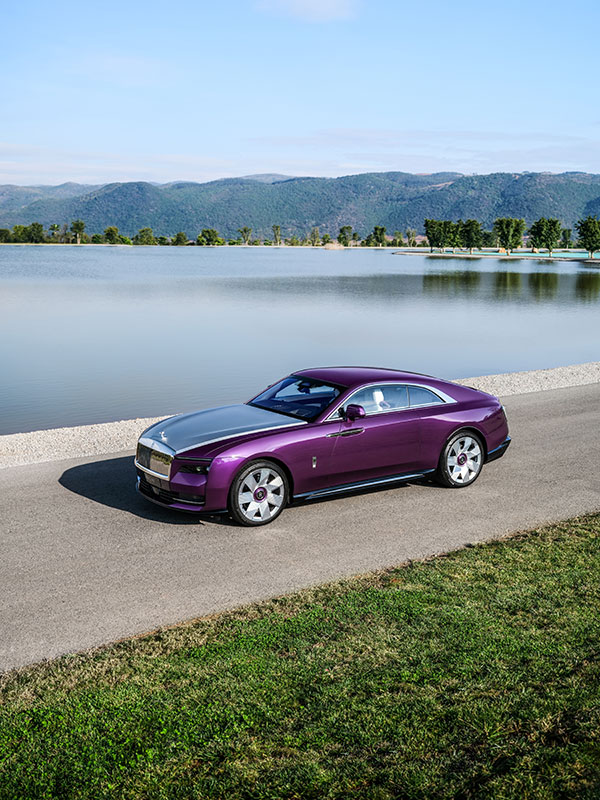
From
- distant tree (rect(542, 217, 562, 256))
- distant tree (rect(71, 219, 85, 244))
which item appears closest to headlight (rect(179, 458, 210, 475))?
distant tree (rect(542, 217, 562, 256))

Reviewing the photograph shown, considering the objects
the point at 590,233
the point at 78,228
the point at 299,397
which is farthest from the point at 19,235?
the point at 299,397

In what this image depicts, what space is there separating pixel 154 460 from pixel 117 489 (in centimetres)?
130

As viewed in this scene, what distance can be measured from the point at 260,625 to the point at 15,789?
2172 mm

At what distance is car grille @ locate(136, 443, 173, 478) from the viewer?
7789mm

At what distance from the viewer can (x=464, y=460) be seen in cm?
932

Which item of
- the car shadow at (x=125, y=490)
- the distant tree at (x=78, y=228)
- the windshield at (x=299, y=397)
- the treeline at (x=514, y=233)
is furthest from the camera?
the distant tree at (x=78, y=228)

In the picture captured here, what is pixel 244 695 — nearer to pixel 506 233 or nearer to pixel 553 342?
pixel 553 342

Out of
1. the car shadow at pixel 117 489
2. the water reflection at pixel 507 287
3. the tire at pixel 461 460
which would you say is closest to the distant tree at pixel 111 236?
the water reflection at pixel 507 287

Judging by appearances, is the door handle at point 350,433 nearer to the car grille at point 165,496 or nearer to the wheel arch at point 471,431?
the wheel arch at point 471,431

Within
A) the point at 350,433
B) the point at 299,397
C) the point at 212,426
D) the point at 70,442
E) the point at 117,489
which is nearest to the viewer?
the point at 212,426

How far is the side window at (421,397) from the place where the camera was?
355 inches

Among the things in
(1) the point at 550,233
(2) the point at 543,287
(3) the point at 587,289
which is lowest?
(3) the point at 587,289

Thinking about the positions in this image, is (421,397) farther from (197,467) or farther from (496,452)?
(197,467)

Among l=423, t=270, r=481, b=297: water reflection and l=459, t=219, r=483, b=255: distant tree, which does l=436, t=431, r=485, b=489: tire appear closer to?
l=423, t=270, r=481, b=297: water reflection
